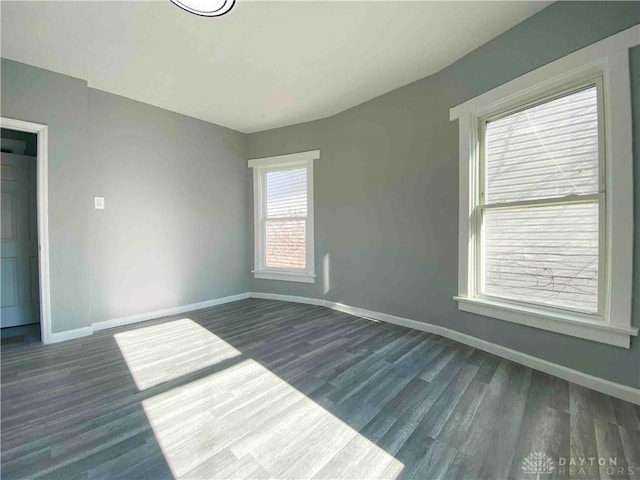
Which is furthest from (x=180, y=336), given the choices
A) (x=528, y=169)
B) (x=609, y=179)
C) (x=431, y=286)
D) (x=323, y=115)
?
(x=609, y=179)

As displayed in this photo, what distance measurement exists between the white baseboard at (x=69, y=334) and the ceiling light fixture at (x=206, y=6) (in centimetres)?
314

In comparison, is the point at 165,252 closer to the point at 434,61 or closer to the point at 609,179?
the point at 434,61

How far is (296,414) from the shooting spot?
162cm

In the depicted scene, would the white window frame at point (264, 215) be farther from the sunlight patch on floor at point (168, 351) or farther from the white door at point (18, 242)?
the white door at point (18, 242)

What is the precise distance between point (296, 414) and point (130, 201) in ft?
10.5

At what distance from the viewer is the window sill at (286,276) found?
13.5 feet

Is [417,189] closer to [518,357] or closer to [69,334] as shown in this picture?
[518,357]

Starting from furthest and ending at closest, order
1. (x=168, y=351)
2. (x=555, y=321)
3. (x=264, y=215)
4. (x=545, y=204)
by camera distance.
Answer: (x=264, y=215)
(x=168, y=351)
(x=545, y=204)
(x=555, y=321)

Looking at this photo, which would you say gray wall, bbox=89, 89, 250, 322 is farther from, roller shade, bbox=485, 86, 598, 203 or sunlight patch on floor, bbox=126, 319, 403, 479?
roller shade, bbox=485, 86, 598, 203

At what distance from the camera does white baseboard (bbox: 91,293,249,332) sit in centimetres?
316

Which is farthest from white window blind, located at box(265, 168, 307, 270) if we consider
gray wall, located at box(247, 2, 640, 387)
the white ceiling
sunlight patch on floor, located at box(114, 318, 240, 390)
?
sunlight patch on floor, located at box(114, 318, 240, 390)

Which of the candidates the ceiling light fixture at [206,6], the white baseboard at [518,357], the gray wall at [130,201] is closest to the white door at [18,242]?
the gray wall at [130,201]

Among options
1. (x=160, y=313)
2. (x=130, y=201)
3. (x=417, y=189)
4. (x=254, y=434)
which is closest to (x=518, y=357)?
(x=417, y=189)

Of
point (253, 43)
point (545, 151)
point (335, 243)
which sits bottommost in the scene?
point (335, 243)
